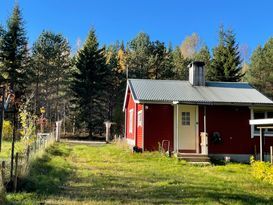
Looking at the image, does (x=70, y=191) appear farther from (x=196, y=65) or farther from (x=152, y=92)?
(x=196, y=65)

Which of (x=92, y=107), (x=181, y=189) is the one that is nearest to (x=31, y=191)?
(x=181, y=189)

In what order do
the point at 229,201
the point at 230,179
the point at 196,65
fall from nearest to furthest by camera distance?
the point at 229,201, the point at 230,179, the point at 196,65

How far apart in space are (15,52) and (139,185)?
90.1 feet

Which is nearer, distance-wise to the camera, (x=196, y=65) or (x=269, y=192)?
(x=269, y=192)

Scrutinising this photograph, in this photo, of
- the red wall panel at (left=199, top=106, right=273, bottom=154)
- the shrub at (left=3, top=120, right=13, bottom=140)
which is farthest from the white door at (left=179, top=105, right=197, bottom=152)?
the shrub at (left=3, top=120, right=13, bottom=140)

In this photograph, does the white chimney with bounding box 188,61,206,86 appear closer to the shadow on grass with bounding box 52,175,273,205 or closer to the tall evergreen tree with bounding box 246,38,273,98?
the shadow on grass with bounding box 52,175,273,205

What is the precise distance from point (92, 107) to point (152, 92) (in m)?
19.7

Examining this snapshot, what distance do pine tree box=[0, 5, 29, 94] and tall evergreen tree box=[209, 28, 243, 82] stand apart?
20666 mm

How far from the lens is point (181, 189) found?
8.22 m

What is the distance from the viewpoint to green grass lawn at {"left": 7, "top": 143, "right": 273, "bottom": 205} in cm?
702

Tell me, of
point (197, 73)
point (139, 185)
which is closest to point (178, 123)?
point (197, 73)

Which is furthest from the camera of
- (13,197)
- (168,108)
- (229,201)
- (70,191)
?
(168,108)

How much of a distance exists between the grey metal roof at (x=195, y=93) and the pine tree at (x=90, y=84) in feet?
56.5

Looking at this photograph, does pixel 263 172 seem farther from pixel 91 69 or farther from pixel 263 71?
pixel 263 71
